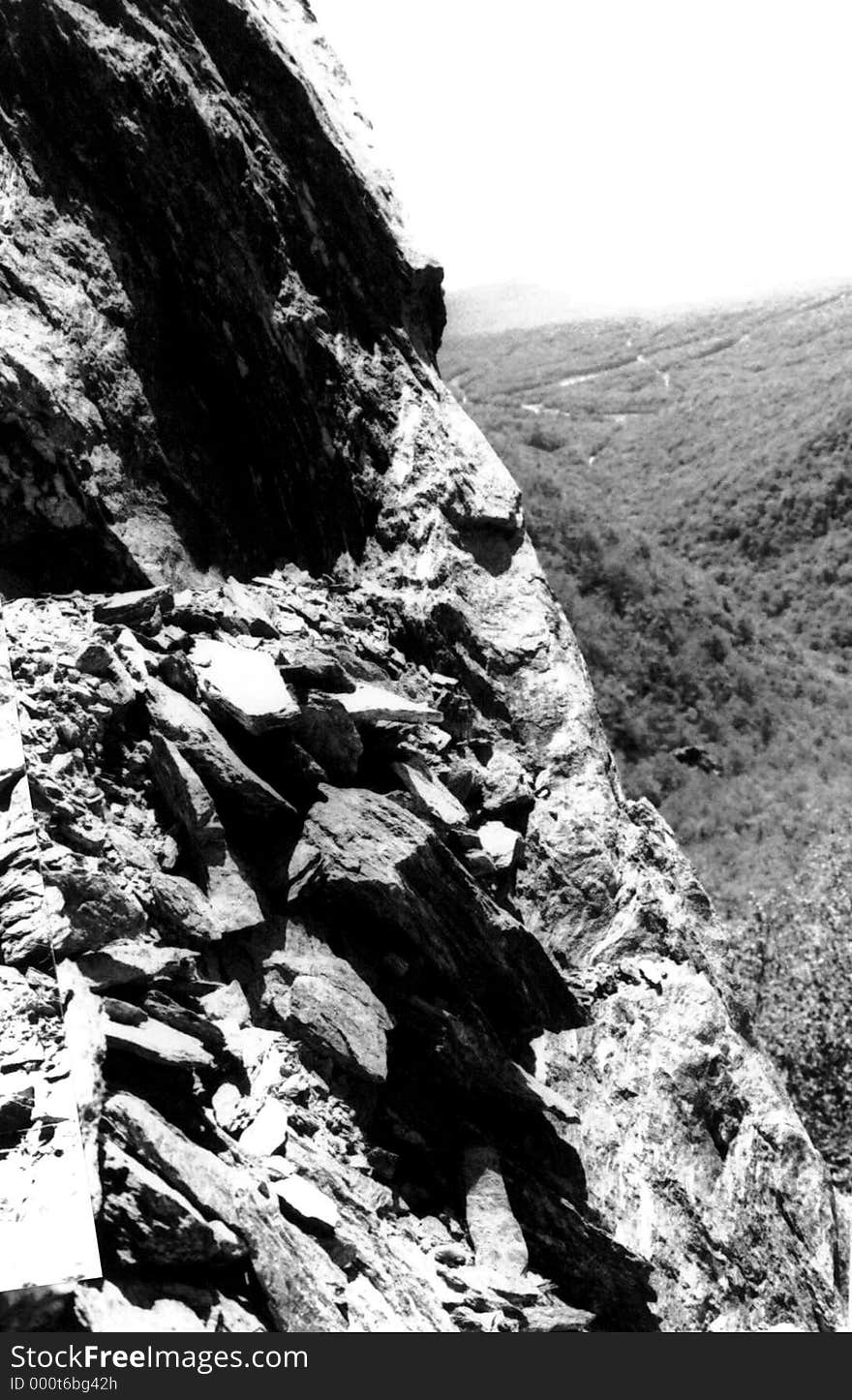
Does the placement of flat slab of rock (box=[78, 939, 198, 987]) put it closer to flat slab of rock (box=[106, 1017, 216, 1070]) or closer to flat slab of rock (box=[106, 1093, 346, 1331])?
flat slab of rock (box=[106, 1017, 216, 1070])

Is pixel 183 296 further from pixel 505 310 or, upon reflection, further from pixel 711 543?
pixel 505 310

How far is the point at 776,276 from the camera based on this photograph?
3654 inches

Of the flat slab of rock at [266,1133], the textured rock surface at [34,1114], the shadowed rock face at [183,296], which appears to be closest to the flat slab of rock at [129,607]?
the shadowed rock face at [183,296]

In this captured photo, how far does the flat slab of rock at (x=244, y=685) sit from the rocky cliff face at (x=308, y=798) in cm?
3

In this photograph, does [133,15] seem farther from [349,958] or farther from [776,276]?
[776,276]

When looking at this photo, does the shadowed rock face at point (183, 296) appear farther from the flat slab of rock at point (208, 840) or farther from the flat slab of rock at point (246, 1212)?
the flat slab of rock at point (246, 1212)

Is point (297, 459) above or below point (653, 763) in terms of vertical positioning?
above

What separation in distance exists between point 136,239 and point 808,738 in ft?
89.8

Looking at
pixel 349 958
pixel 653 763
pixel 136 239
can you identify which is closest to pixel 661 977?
pixel 349 958

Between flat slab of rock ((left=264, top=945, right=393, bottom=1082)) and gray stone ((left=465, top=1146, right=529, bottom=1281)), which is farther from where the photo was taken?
gray stone ((left=465, top=1146, right=529, bottom=1281))

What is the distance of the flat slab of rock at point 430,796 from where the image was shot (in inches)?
330

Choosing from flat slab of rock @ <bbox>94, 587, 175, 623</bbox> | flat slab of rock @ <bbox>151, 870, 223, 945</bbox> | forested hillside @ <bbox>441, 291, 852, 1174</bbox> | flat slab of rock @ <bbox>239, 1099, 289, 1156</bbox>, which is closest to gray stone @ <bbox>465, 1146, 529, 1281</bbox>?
flat slab of rock @ <bbox>239, 1099, 289, 1156</bbox>

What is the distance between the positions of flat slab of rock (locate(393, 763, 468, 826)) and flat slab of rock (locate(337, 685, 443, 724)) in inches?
15.6

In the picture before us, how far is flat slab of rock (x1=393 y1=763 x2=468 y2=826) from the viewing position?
838 centimetres
